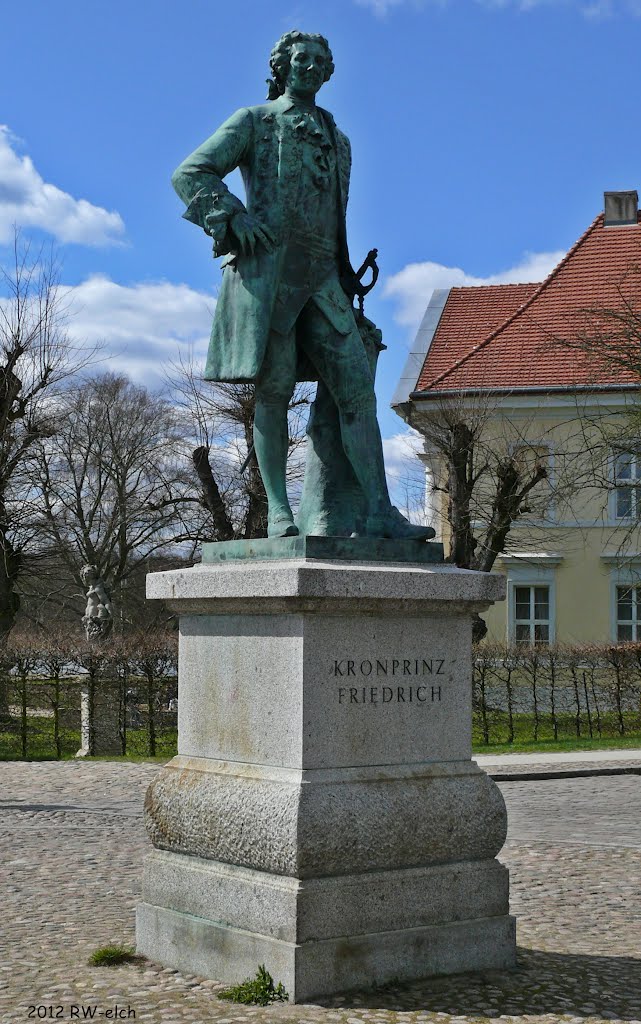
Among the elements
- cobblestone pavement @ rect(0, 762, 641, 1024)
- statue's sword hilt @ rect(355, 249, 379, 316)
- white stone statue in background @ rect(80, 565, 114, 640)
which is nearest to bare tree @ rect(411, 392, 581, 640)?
white stone statue in background @ rect(80, 565, 114, 640)

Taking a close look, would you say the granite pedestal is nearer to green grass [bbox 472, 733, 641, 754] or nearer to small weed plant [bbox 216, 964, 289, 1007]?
small weed plant [bbox 216, 964, 289, 1007]

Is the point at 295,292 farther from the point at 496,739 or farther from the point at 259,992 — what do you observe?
the point at 496,739

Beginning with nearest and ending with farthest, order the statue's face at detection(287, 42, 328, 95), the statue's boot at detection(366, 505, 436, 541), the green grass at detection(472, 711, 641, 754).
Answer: the statue's boot at detection(366, 505, 436, 541) → the statue's face at detection(287, 42, 328, 95) → the green grass at detection(472, 711, 641, 754)

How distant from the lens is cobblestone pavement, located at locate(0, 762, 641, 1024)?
16.6 ft

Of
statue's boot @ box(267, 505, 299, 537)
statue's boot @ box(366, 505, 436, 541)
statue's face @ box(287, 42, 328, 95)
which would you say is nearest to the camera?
statue's boot @ box(267, 505, 299, 537)

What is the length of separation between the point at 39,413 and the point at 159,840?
67.4 ft

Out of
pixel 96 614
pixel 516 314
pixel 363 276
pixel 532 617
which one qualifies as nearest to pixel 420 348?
pixel 516 314

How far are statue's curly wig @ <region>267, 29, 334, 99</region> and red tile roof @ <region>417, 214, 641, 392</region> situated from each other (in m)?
22.3

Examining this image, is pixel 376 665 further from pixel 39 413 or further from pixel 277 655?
pixel 39 413

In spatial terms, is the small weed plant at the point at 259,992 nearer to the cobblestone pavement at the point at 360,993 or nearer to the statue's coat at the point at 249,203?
the cobblestone pavement at the point at 360,993

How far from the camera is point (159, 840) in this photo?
5965 millimetres

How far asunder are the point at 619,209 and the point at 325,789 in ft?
99.2

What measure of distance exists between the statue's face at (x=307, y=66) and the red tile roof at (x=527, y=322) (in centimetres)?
2243

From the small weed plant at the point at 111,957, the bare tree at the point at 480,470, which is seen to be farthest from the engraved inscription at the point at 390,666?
the bare tree at the point at 480,470
